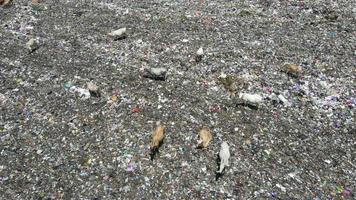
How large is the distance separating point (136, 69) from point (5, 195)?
9.98 ft

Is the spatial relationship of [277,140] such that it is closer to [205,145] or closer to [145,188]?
[205,145]

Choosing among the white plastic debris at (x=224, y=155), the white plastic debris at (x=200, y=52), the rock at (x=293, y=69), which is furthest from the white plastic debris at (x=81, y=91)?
the rock at (x=293, y=69)

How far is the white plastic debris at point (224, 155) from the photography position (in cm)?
528

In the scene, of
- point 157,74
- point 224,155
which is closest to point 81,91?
point 157,74

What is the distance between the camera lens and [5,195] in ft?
16.8

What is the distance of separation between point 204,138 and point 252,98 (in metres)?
1.24

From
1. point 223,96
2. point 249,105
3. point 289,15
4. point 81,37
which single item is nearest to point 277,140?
point 249,105

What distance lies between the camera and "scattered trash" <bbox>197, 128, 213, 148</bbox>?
18.3 feet

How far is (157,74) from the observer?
6.80 m

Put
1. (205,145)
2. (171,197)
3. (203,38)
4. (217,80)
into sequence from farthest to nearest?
1. (203,38)
2. (217,80)
3. (205,145)
4. (171,197)

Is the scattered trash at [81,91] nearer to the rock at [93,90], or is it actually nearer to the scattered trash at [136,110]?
the rock at [93,90]

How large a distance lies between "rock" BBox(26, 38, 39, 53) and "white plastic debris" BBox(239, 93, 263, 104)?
4.11 metres

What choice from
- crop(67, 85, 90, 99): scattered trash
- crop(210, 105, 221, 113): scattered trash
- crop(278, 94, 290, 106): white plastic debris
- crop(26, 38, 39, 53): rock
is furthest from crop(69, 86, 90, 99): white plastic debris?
crop(278, 94, 290, 106): white plastic debris

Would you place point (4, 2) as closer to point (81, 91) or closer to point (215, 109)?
point (81, 91)
